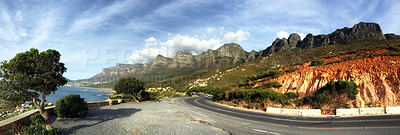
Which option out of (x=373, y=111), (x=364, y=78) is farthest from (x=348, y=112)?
(x=364, y=78)

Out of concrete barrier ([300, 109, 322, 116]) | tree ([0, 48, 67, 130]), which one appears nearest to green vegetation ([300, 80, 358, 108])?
concrete barrier ([300, 109, 322, 116])

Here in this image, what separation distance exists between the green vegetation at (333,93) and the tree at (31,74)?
23928mm

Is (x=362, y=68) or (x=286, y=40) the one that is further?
(x=286, y=40)

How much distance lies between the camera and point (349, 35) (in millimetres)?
95438

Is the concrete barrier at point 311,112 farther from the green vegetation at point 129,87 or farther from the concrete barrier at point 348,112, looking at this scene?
the green vegetation at point 129,87

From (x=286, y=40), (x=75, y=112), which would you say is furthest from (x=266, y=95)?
(x=286, y=40)

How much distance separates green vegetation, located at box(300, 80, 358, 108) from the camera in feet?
62.4

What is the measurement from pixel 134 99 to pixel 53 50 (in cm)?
2113

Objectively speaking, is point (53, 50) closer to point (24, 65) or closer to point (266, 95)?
point (24, 65)

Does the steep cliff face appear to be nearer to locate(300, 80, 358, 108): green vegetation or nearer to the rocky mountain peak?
locate(300, 80, 358, 108): green vegetation

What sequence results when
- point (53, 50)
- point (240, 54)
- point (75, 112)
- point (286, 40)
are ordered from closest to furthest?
1. point (53, 50)
2. point (75, 112)
3. point (286, 40)
4. point (240, 54)

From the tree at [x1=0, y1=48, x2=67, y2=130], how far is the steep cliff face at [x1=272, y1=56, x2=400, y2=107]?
86.6 ft

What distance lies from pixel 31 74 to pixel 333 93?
2677 cm

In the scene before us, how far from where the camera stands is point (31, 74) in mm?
9648
